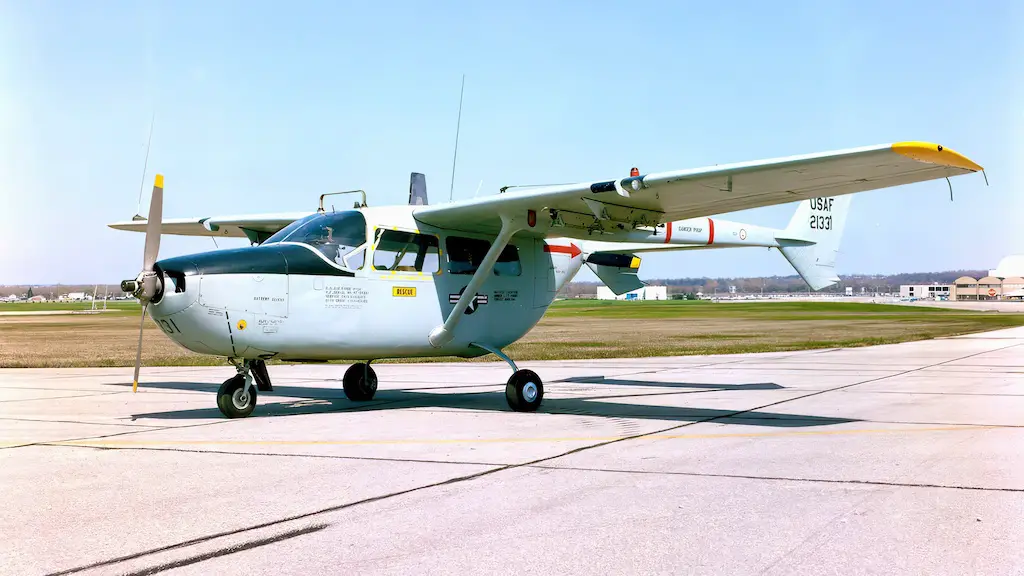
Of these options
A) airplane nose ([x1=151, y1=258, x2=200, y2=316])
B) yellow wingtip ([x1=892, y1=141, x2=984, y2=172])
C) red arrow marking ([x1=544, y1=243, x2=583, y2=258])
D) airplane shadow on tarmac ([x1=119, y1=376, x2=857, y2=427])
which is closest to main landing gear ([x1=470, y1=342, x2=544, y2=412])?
airplane shadow on tarmac ([x1=119, y1=376, x2=857, y2=427])

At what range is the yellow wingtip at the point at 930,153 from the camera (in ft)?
24.8

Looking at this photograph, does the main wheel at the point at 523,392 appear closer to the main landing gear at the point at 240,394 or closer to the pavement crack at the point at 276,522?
the main landing gear at the point at 240,394

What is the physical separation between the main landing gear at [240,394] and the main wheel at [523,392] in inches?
129

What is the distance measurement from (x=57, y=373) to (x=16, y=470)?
38.9 feet

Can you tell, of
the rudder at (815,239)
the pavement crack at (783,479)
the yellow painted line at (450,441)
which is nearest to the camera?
the pavement crack at (783,479)

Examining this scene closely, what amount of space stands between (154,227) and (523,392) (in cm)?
499

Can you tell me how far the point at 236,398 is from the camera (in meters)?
10.2

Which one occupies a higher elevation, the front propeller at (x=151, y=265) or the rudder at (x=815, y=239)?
the rudder at (x=815, y=239)

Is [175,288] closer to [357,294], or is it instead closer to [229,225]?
[357,294]

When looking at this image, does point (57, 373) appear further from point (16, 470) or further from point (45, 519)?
point (45, 519)

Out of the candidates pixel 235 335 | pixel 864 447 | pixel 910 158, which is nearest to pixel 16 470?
pixel 235 335

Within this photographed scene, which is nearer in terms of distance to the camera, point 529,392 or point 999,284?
point 529,392

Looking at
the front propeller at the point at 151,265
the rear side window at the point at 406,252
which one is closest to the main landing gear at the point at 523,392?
the rear side window at the point at 406,252

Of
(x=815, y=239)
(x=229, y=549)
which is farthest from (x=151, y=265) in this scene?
(x=815, y=239)
